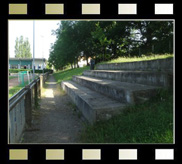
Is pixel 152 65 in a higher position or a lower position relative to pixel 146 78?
higher

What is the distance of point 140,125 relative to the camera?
369cm

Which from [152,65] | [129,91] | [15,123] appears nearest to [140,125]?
[129,91]

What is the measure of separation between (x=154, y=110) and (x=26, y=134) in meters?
3.08

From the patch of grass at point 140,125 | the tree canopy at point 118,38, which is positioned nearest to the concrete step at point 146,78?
the patch of grass at point 140,125

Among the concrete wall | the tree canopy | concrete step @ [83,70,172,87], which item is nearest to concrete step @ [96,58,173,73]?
concrete step @ [83,70,172,87]

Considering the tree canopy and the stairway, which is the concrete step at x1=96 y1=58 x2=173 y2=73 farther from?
the tree canopy

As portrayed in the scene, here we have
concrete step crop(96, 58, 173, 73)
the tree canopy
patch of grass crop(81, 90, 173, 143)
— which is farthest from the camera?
the tree canopy

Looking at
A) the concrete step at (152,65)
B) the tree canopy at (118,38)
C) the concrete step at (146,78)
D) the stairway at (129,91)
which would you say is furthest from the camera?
the tree canopy at (118,38)

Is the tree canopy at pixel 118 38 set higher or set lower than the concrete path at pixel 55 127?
higher

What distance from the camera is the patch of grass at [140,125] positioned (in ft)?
10.8

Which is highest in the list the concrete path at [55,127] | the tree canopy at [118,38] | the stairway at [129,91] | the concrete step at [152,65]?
the tree canopy at [118,38]

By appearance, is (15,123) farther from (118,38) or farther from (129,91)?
(118,38)

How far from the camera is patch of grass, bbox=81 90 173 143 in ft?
10.8

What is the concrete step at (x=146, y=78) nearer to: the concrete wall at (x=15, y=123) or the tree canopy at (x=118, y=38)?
the concrete wall at (x=15, y=123)
